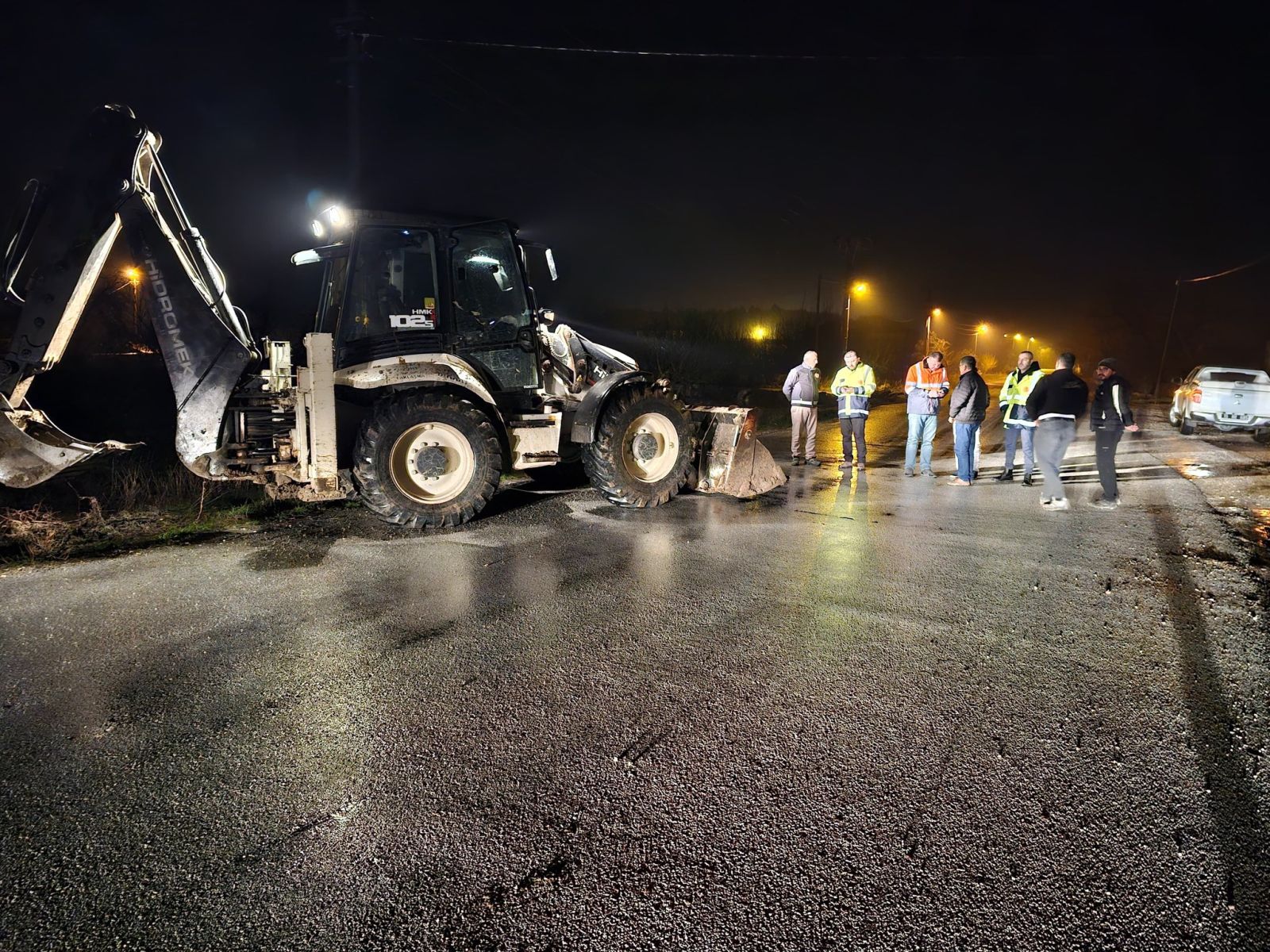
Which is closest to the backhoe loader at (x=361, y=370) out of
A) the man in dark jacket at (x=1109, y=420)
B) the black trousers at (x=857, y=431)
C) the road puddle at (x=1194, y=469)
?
the black trousers at (x=857, y=431)

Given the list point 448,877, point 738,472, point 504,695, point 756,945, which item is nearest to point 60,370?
point 738,472

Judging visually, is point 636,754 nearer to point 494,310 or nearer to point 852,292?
point 494,310

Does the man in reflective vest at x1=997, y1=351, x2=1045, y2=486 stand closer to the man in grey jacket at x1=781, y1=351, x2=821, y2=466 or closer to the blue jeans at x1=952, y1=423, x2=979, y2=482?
the blue jeans at x1=952, y1=423, x2=979, y2=482

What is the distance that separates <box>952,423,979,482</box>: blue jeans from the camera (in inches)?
367

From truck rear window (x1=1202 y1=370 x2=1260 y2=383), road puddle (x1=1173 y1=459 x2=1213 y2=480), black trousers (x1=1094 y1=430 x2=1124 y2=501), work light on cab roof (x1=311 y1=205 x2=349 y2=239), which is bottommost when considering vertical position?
road puddle (x1=1173 y1=459 x2=1213 y2=480)

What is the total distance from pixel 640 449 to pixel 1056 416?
4831mm

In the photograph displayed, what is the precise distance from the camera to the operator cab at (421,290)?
21.9ft

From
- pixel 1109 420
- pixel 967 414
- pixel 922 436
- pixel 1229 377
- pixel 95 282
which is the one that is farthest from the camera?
pixel 1229 377

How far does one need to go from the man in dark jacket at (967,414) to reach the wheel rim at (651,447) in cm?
403

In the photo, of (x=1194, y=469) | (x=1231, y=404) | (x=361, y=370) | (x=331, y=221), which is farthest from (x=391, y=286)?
(x=1231, y=404)

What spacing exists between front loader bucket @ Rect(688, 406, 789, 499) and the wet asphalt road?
287cm

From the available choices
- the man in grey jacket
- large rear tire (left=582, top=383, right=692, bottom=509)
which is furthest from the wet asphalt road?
the man in grey jacket

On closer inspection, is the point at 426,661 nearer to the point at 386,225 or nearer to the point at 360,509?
the point at 360,509

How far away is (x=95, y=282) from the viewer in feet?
17.9
